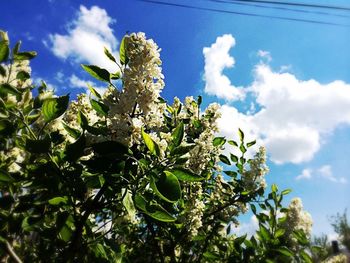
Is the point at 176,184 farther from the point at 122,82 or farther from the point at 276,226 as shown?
the point at 276,226

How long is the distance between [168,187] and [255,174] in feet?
9.27

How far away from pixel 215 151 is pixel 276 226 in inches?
43.2

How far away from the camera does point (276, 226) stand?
13.4 feet

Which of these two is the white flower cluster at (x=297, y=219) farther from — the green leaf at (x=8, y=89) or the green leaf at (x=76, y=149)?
the green leaf at (x=8, y=89)

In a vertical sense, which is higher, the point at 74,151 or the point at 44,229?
the point at 74,151

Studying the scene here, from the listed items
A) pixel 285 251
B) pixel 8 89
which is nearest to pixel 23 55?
pixel 8 89

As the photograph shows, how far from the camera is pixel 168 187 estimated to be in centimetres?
168

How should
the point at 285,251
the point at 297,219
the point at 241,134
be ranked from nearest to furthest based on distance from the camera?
1. the point at 285,251
2. the point at 241,134
3. the point at 297,219

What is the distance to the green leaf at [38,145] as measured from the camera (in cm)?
187

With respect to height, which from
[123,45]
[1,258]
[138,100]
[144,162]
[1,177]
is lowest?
[1,258]

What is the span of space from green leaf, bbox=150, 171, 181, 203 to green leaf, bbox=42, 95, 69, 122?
0.66 m

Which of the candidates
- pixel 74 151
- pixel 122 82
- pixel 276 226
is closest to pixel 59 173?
pixel 74 151

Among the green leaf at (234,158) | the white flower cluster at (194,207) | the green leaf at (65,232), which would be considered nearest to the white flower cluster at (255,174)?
the green leaf at (234,158)

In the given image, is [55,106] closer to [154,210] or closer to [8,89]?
[8,89]
